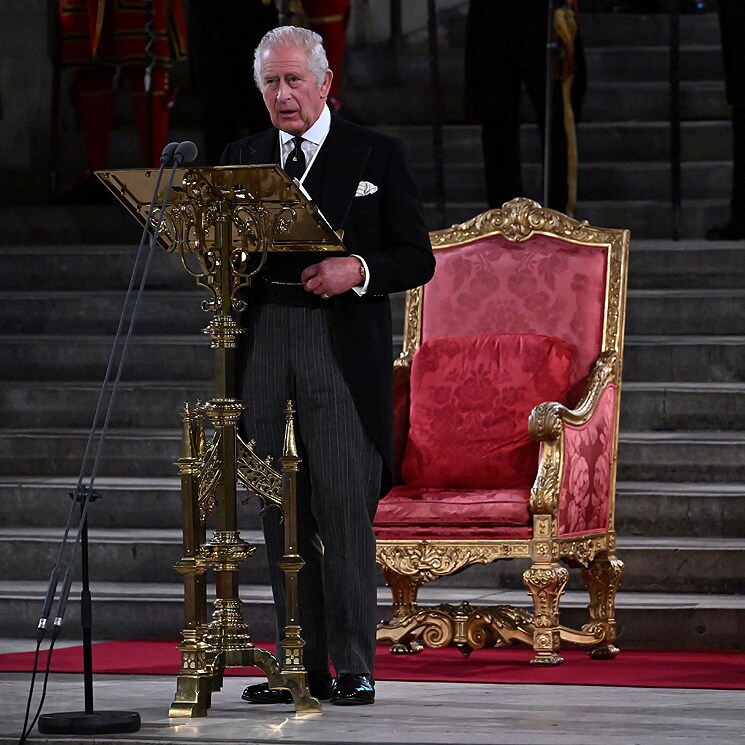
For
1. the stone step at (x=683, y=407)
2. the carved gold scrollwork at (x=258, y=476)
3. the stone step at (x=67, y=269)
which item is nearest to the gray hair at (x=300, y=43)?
the carved gold scrollwork at (x=258, y=476)

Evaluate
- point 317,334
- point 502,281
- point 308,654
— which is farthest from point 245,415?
point 502,281

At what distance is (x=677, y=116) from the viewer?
7.48m

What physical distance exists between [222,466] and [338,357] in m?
0.32

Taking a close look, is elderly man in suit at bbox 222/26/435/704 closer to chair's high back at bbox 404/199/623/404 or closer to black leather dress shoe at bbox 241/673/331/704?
black leather dress shoe at bbox 241/673/331/704

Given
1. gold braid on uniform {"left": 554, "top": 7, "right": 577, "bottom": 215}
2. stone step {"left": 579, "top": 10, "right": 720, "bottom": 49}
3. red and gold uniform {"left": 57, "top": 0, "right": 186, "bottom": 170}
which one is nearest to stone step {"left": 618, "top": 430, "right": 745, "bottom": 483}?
gold braid on uniform {"left": 554, "top": 7, "right": 577, "bottom": 215}

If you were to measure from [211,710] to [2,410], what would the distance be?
2.93 m

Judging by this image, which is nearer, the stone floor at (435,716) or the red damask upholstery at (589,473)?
the stone floor at (435,716)

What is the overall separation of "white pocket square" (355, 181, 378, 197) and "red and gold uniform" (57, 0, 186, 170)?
434cm

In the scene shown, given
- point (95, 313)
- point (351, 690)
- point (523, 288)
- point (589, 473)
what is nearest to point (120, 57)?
point (95, 313)

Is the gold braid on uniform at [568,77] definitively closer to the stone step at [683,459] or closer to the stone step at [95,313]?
the stone step at [95,313]

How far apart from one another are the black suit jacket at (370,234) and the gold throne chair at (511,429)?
780 millimetres

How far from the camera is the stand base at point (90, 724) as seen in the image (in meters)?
3.66

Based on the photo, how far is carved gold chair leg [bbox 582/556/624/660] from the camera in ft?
15.9

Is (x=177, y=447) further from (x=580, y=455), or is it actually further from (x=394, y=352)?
(x=580, y=455)
